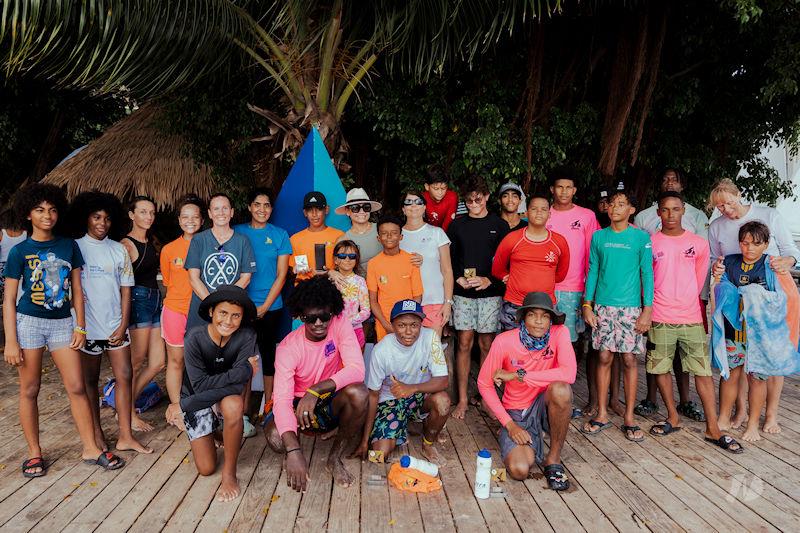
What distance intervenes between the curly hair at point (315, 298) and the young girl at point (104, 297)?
116 centimetres

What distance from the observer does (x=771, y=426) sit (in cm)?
383

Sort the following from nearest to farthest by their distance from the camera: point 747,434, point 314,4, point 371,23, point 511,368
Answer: point 511,368, point 747,434, point 314,4, point 371,23

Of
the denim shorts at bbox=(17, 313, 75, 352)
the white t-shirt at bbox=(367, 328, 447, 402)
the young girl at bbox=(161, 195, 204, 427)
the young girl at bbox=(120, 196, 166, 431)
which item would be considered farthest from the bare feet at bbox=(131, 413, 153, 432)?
the white t-shirt at bbox=(367, 328, 447, 402)

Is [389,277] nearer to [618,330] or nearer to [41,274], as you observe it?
[618,330]

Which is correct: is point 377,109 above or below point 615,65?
below

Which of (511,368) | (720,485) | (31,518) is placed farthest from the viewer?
(511,368)

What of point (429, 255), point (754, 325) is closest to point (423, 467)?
point (429, 255)

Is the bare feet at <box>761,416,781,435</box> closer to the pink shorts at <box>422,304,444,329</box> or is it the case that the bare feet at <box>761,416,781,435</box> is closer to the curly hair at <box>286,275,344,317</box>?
the pink shorts at <box>422,304,444,329</box>

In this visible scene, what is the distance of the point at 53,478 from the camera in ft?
10.1

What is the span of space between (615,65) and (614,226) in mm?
3221

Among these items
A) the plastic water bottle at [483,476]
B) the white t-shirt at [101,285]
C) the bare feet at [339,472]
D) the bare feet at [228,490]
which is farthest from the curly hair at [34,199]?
the plastic water bottle at [483,476]

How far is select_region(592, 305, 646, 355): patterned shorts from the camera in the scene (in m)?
3.69

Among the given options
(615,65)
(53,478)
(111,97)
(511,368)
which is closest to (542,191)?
(615,65)

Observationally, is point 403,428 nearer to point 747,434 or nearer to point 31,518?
point 31,518
